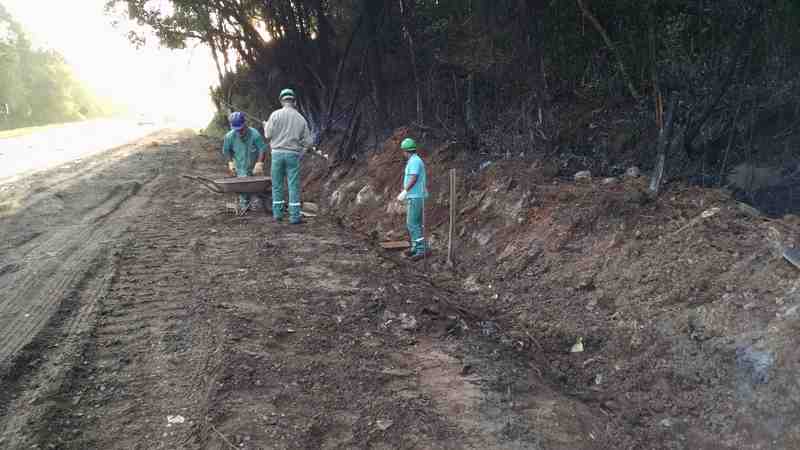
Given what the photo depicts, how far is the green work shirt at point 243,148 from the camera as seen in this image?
932cm

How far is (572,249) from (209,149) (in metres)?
18.2

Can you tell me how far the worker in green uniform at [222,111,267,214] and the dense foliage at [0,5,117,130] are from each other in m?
48.7

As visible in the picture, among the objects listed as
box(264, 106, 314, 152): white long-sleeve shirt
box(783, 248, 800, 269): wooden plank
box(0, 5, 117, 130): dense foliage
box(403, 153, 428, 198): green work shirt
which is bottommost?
box(783, 248, 800, 269): wooden plank

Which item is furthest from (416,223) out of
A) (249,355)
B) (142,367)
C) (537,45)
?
(142,367)

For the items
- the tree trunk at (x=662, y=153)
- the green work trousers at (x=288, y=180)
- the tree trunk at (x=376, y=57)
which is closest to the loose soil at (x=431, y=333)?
the tree trunk at (x=662, y=153)

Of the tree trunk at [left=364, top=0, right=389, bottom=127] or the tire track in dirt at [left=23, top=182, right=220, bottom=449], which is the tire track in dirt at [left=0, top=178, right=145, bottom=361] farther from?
the tree trunk at [left=364, top=0, right=389, bottom=127]

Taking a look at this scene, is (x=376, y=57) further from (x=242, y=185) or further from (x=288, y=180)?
(x=242, y=185)

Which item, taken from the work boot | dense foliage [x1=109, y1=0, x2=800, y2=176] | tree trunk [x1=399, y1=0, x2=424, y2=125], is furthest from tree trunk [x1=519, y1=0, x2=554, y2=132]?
tree trunk [x1=399, y1=0, x2=424, y2=125]

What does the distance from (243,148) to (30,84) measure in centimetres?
5595

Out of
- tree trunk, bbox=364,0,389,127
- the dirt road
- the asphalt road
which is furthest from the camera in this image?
the asphalt road

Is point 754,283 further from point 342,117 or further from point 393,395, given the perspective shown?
point 342,117

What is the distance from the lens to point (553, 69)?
8.39 m

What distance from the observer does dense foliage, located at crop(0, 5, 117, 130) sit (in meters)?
47.5

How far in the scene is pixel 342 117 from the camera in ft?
47.2
